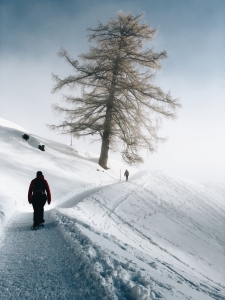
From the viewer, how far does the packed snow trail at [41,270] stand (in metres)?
2.72

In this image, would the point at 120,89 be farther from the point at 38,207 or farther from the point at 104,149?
the point at 38,207

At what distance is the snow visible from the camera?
9.71ft

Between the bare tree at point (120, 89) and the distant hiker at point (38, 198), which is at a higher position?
the bare tree at point (120, 89)

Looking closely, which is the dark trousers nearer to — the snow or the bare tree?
the snow

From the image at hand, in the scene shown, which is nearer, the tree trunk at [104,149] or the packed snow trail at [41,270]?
the packed snow trail at [41,270]

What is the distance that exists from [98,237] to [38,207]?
1997mm

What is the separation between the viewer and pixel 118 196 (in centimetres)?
1247

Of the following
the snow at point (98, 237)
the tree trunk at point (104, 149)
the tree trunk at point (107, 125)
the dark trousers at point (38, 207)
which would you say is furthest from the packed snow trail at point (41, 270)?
the tree trunk at point (104, 149)

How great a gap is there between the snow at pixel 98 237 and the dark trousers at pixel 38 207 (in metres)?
0.28

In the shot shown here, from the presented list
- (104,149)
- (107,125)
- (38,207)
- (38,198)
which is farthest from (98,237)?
(104,149)

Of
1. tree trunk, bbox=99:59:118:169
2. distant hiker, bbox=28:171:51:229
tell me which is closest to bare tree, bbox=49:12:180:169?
tree trunk, bbox=99:59:118:169

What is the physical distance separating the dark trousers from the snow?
284 millimetres

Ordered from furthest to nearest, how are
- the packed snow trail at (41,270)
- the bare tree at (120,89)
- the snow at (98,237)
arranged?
the bare tree at (120,89) < the snow at (98,237) < the packed snow trail at (41,270)

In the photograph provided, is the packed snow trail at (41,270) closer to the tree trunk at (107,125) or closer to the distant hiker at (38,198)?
the distant hiker at (38,198)
